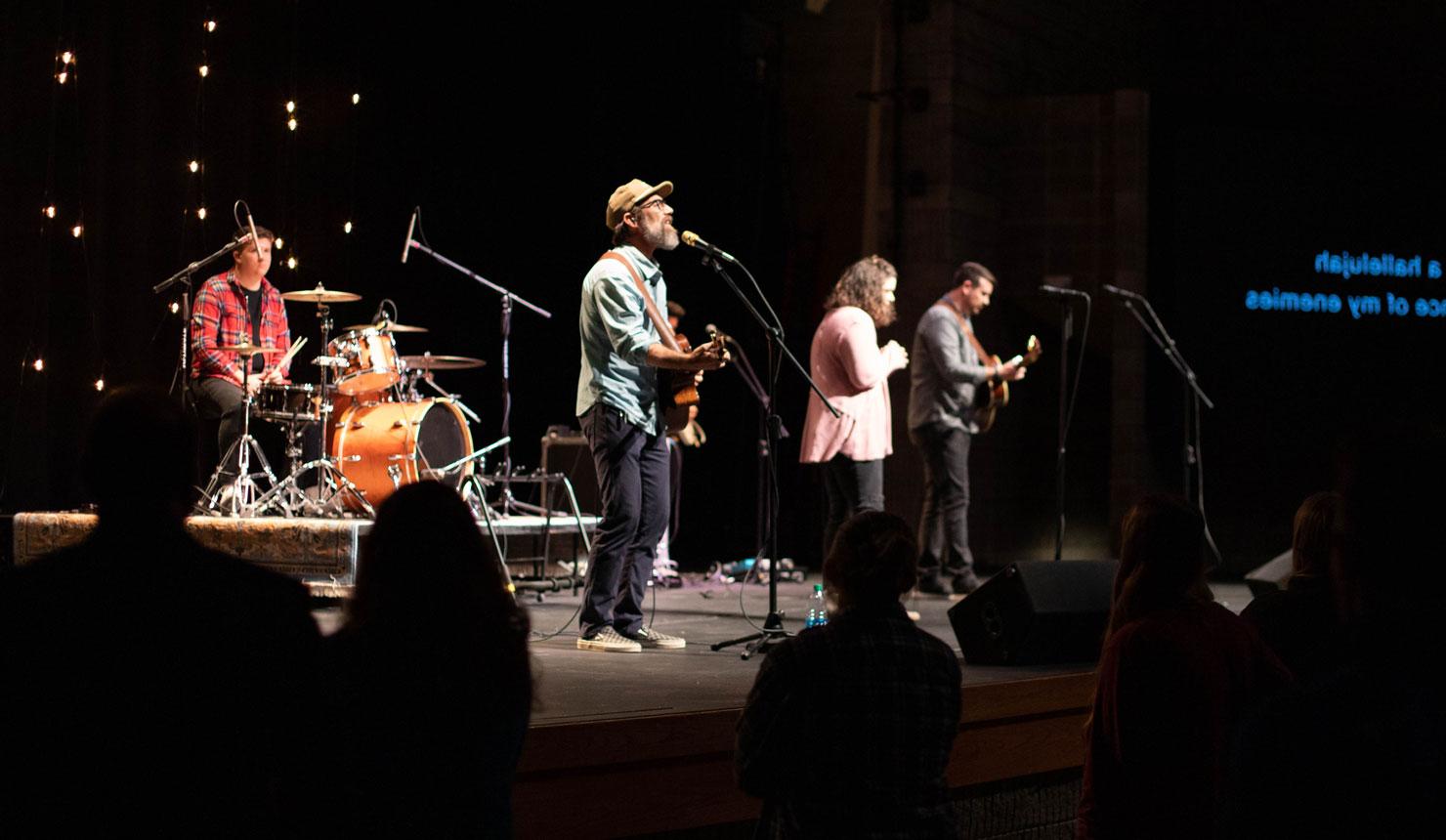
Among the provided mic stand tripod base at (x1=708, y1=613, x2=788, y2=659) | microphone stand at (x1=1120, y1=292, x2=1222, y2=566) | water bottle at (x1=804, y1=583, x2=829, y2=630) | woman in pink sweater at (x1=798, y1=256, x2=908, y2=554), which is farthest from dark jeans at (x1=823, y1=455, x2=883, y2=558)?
microphone stand at (x1=1120, y1=292, x2=1222, y2=566)

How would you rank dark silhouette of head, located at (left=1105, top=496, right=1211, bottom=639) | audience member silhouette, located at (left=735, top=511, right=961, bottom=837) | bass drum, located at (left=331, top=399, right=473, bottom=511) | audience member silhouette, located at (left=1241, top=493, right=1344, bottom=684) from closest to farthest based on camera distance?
audience member silhouette, located at (left=735, top=511, right=961, bottom=837) < dark silhouette of head, located at (left=1105, top=496, right=1211, bottom=639) < audience member silhouette, located at (left=1241, top=493, right=1344, bottom=684) < bass drum, located at (left=331, top=399, right=473, bottom=511)

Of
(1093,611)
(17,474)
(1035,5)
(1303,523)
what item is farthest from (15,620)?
(1035,5)

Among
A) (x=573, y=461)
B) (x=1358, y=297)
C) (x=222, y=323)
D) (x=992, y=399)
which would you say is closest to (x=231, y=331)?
(x=222, y=323)

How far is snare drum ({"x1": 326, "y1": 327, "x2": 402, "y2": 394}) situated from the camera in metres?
7.21

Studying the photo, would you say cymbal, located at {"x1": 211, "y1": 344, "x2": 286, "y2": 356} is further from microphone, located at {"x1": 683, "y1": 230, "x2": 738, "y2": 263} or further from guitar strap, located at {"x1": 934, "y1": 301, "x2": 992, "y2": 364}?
guitar strap, located at {"x1": 934, "y1": 301, "x2": 992, "y2": 364}

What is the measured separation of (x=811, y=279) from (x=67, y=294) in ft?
17.3

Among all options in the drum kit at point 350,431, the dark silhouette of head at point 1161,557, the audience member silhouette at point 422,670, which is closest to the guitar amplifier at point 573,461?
the drum kit at point 350,431

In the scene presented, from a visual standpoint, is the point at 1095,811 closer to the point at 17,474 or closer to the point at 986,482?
the point at 17,474

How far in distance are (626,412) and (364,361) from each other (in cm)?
279

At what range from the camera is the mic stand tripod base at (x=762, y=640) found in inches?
192

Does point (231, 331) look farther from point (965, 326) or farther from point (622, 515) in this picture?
point (965, 326)

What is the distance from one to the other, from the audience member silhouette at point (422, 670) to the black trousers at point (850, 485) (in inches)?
162

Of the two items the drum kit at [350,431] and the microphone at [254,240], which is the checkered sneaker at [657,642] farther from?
the microphone at [254,240]

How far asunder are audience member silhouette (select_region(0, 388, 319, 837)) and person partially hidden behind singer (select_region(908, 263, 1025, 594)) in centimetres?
558
